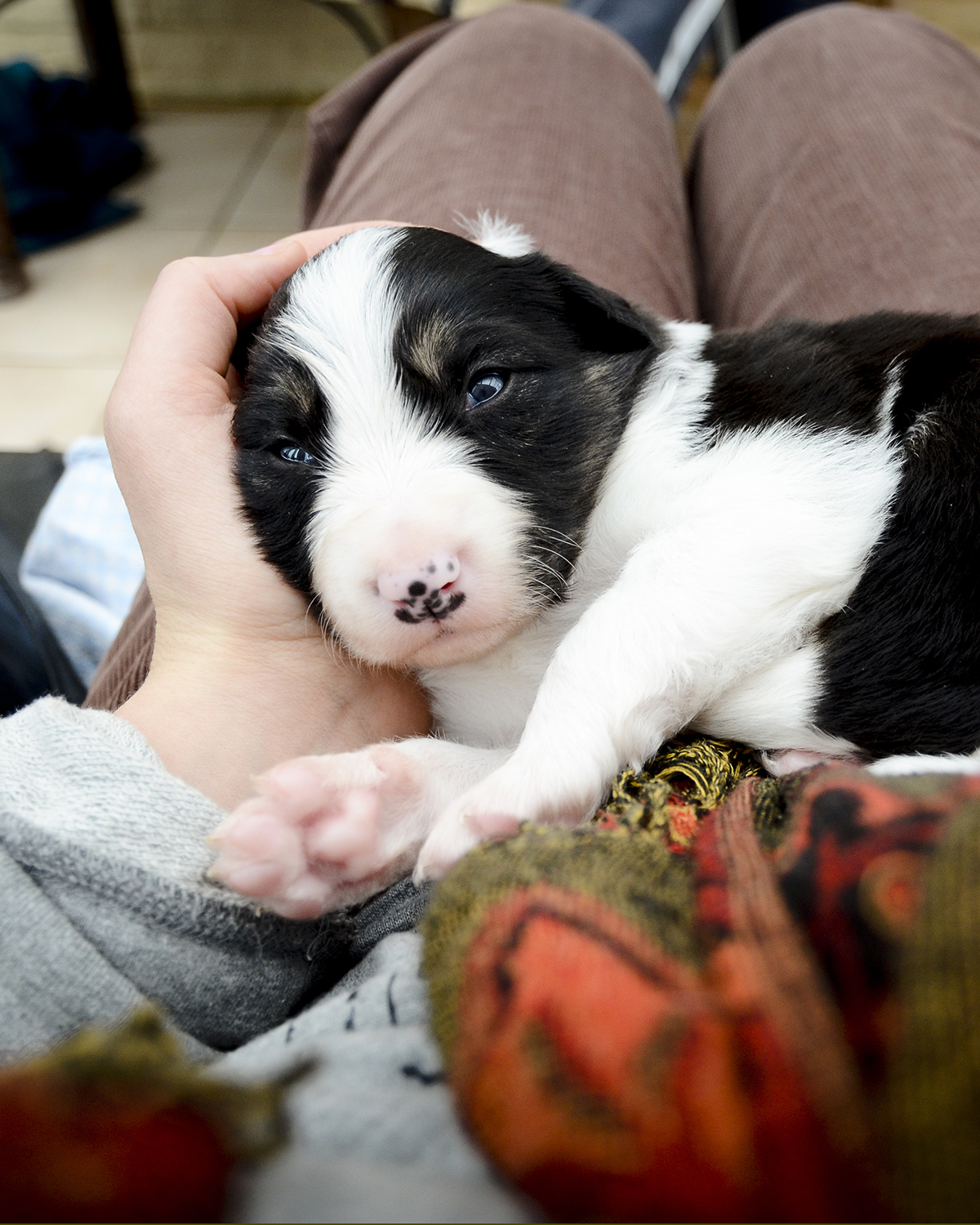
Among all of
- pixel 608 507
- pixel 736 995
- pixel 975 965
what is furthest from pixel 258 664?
pixel 975 965

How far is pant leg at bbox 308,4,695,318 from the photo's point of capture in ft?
7.14

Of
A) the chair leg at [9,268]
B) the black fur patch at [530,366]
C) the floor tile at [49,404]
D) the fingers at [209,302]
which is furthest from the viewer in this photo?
the chair leg at [9,268]

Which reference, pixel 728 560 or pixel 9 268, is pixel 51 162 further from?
pixel 728 560

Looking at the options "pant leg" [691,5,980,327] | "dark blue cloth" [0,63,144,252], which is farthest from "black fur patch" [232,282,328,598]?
"dark blue cloth" [0,63,144,252]

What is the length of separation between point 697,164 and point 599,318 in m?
1.71

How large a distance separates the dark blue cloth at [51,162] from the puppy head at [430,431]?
4.66 meters

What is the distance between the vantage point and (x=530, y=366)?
4.53 feet

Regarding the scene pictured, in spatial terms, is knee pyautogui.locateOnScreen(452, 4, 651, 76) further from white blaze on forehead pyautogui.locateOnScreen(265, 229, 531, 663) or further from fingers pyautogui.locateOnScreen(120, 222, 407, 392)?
white blaze on forehead pyautogui.locateOnScreen(265, 229, 531, 663)

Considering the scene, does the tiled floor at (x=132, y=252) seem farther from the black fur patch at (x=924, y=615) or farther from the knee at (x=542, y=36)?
the black fur patch at (x=924, y=615)

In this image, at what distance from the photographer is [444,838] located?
108 cm

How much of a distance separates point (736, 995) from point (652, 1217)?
147 mm

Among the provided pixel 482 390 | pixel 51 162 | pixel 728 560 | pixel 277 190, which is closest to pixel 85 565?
pixel 482 390

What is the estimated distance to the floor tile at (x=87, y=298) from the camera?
442 cm

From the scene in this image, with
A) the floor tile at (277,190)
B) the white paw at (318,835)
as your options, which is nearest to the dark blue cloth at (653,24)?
the floor tile at (277,190)
